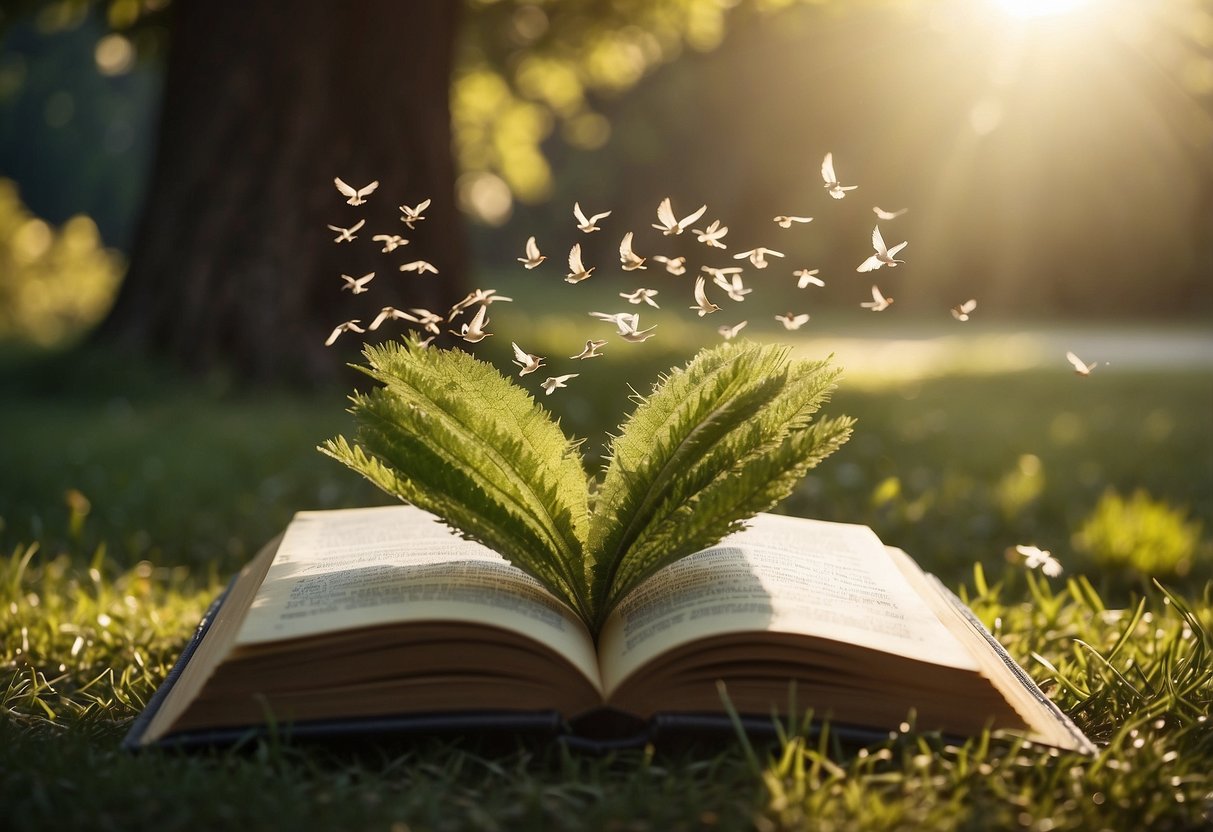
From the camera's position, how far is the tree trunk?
18.0ft

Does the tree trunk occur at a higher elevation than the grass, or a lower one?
higher

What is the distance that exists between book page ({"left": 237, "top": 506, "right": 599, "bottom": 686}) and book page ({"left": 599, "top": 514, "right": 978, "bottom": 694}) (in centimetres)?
9

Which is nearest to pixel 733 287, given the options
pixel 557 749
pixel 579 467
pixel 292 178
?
pixel 579 467

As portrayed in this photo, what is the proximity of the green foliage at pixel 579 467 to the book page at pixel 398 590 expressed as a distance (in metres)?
0.08

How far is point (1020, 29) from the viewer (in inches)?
399

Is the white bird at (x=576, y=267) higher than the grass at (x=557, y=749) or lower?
higher

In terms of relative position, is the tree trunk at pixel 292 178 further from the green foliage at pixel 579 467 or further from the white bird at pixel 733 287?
the white bird at pixel 733 287

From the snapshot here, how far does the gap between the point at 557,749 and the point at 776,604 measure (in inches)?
13.8

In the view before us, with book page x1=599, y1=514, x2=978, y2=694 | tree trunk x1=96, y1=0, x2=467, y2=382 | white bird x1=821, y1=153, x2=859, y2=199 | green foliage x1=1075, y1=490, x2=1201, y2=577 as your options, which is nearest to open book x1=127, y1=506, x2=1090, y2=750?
book page x1=599, y1=514, x2=978, y2=694

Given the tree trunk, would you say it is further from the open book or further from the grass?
the open book

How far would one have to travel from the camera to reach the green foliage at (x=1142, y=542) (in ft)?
9.61

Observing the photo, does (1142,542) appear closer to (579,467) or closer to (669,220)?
(579,467)

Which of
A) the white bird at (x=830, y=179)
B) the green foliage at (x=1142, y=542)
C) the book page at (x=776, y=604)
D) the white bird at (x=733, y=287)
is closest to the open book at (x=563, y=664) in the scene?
the book page at (x=776, y=604)

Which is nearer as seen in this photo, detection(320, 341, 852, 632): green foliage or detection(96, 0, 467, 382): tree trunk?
detection(320, 341, 852, 632): green foliage
